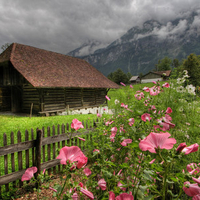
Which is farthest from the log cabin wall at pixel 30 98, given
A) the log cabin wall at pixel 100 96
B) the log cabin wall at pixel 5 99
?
the log cabin wall at pixel 100 96

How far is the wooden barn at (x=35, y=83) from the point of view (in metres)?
10.4

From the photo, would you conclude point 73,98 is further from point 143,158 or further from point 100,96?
point 143,158

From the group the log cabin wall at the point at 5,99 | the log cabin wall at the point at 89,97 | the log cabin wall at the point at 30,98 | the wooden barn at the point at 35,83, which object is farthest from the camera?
the log cabin wall at the point at 89,97

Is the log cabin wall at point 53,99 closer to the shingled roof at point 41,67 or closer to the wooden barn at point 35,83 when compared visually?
Answer: the wooden barn at point 35,83

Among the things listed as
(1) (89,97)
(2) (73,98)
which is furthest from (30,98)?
(1) (89,97)

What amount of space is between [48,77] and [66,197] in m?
11.2

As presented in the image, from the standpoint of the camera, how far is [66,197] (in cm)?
69

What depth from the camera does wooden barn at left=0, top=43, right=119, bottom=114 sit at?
408 inches

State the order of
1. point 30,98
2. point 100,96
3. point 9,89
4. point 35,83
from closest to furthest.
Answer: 1. point 35,83
2. point 30,98
3. point 9,89
4. point 100,96

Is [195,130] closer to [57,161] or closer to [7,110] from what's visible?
[57,161]

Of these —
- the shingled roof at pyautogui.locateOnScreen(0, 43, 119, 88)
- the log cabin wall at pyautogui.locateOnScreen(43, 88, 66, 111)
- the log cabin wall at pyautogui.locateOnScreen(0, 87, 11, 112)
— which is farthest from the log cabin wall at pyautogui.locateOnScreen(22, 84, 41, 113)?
the log cabin wall at pyautogui.locateOnScreen(0, 87, 11, 112)

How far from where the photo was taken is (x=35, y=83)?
938cm

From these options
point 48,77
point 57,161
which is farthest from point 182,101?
point 48,77

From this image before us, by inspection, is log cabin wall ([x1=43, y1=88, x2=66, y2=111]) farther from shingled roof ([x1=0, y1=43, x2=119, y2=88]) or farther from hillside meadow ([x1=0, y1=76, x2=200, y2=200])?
hillside meadow ([x1=0, y1=76, x2=200, y2=200])
